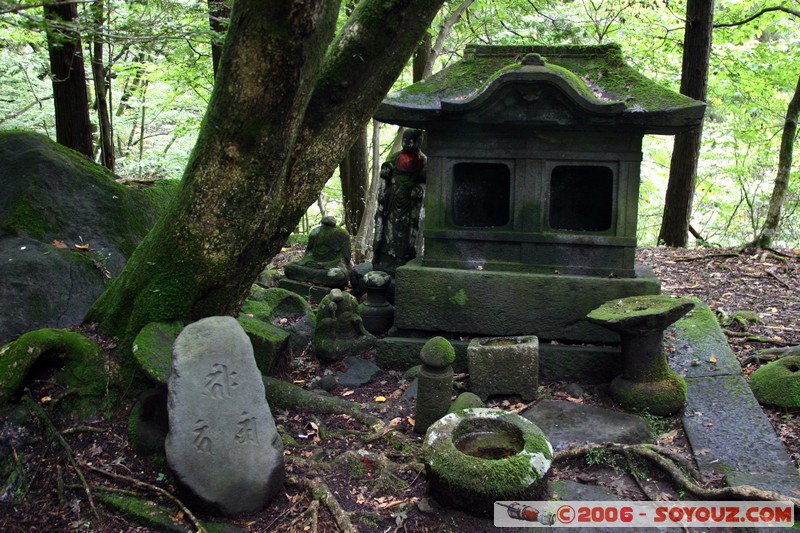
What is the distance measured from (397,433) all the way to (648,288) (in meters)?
Answer: 2.87

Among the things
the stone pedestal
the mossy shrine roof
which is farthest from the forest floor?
the mossy shrine roof

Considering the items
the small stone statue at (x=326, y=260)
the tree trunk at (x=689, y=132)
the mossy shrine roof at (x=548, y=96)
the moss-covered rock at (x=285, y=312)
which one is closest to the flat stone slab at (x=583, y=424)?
the mossy shrine roof at (x=548, y=96)

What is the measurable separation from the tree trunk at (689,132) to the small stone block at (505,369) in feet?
20.5

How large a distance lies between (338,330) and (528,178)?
2.58m

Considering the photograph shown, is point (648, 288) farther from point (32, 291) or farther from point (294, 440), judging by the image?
point (32, 291)

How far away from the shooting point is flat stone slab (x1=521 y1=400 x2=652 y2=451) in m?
4.50

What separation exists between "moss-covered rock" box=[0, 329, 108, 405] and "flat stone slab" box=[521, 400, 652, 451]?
3388mm

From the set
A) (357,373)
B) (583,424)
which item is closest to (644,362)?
(583,424)

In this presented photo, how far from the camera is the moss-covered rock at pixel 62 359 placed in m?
3.90

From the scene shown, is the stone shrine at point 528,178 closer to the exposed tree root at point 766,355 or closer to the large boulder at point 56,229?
the exposed tree root at point 766,355

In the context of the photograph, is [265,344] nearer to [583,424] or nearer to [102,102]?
[583,424]

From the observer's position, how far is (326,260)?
8.77 m

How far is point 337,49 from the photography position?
13.8 feet

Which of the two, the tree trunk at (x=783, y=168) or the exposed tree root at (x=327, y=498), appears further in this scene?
the tree trunk at (x=783, y=168)
